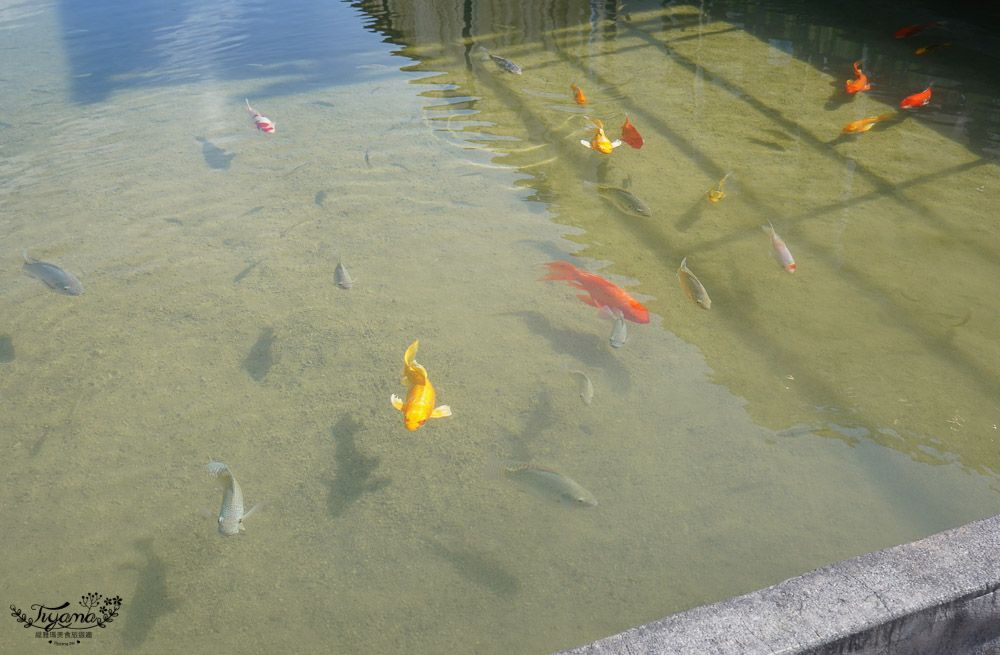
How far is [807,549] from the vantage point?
254cm

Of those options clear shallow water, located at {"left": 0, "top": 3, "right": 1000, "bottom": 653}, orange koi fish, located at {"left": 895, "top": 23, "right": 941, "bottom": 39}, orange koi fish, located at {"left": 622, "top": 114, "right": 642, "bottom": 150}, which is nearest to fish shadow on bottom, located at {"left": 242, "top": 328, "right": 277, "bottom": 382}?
clear shallow water, located at {"left": 0, "top": 3, "right": 1000, "bottom": 653}

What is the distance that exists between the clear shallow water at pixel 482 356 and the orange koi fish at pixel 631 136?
6.6 inches

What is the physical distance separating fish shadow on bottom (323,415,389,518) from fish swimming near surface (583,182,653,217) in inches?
92.4

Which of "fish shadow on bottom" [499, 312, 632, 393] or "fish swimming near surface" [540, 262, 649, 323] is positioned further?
"fish swimming near surface" [540, 262, 649, 323]

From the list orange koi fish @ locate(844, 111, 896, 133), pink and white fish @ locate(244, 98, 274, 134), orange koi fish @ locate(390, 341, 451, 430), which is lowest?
orange koi fish @ locate(390, 341, 451, 430)

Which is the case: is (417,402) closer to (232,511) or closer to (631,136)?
(232,511)

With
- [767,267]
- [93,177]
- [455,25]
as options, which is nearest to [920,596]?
[767,267]

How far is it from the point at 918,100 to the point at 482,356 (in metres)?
4.90

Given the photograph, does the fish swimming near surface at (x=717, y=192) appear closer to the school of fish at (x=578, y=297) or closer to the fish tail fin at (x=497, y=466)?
the school of fish at (x=578, y=297)

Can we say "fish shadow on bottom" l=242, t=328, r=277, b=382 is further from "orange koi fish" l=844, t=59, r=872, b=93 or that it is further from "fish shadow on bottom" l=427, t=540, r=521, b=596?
"orange koi fish" l=844, t=59, r=872, b=93

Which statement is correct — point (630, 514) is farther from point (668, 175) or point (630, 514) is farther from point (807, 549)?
point (668, 175)

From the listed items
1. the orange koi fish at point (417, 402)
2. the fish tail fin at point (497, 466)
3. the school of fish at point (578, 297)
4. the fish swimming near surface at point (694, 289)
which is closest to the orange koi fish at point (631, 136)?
the school of fish at point (578, 297)

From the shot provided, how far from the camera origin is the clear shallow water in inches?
103

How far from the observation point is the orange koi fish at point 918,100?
5.80 m
